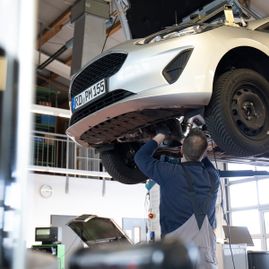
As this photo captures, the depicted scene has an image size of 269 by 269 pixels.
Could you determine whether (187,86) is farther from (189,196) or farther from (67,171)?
(67,171)

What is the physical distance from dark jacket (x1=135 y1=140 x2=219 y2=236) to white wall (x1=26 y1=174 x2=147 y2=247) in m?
7.92

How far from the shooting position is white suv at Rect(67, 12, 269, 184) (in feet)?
9.07

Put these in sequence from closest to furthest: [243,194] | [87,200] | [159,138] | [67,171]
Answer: [159,138]
[67,171]
[87,200]
[243,194]

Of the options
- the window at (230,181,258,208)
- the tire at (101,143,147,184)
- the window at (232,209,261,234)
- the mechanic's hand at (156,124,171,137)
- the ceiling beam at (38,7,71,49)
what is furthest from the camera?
the window at (230,181,258,208)

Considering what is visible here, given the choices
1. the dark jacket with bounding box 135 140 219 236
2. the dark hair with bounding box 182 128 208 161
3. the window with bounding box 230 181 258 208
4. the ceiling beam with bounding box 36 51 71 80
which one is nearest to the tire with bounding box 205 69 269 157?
the dark hair with bounding box 182 128 208 161

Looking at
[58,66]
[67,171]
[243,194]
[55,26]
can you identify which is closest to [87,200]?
[67,171]

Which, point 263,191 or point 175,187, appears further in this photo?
point 263,191

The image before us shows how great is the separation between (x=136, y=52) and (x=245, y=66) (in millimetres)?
748

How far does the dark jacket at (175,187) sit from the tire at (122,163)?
2.51ft

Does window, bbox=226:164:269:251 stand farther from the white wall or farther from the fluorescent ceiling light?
the fluorescent ceiling light

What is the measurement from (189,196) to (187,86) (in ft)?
2.14

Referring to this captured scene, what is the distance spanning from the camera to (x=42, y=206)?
10969mm

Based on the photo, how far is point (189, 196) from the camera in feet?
9.34

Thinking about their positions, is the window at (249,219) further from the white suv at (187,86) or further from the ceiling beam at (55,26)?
the white suv at (187,86)
